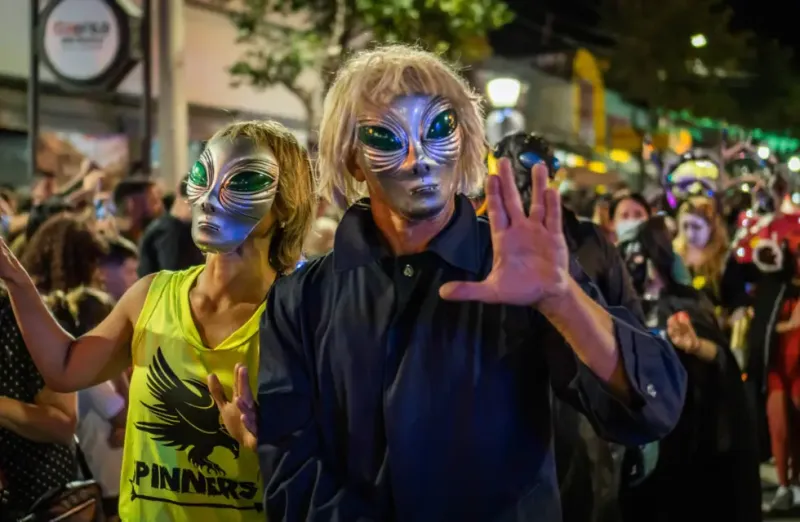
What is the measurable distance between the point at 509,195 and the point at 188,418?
3.89ft

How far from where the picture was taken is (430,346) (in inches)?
77.9

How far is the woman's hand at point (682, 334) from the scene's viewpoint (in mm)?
4832

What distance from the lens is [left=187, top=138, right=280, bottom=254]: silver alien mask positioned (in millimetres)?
2656

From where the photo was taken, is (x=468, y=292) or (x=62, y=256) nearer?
(x=468, y=292)

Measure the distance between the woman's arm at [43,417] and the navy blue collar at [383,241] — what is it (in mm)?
1531

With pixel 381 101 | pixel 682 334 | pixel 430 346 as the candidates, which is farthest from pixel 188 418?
pixel 682 334

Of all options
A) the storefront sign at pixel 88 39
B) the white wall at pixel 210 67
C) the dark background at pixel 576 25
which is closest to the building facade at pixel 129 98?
the white wall at pixel 210 67

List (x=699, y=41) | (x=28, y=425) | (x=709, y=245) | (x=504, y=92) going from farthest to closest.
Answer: (x=699, y=41) < (x=504, y=92) < (x=709, y=245) < (x=28, y=425)

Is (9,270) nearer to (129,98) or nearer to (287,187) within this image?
(287,187)

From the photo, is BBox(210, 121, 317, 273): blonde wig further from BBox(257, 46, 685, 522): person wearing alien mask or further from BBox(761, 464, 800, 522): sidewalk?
BBox(761, 464, 800, 522): sidewalk

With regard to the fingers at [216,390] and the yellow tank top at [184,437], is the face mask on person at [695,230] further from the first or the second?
the fingers at [216,390]

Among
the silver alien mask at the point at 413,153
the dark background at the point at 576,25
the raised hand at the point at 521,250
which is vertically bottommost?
the raised hand at the point at 521,250

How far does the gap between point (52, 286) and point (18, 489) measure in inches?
57.8

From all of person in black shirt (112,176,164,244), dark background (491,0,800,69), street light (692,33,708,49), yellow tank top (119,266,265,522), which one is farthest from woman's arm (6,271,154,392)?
dark background (491,0,800,69)
